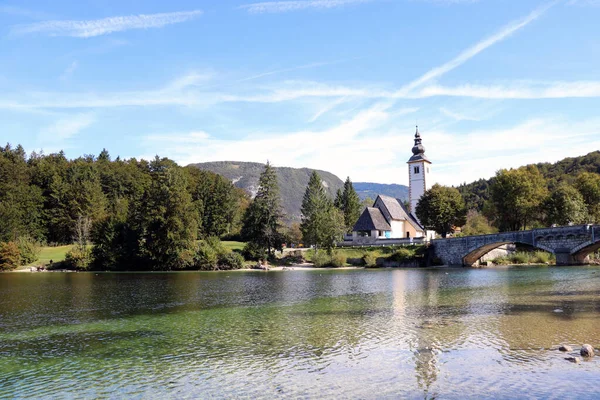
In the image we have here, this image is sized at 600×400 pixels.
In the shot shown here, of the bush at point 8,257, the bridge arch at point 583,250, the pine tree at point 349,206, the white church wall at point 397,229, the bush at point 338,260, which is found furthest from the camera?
the pine tree at point 349,206

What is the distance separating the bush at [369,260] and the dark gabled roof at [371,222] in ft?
52.7

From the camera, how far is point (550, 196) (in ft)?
267

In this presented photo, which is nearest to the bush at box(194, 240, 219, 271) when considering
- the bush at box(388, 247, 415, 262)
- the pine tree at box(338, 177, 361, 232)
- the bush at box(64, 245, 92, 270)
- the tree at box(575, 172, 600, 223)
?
the bush at box(64, 245, 92, 270)

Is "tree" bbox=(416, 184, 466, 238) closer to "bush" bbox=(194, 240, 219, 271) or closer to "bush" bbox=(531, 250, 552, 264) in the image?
"bush" bbox=(531, 250, 552, 264)

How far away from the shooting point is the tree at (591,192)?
278ft

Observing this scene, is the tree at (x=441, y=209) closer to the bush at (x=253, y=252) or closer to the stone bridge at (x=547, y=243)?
the stone bridge at (x=547, y=243)

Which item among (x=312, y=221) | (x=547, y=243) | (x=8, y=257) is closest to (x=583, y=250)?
(x=547, y=243)

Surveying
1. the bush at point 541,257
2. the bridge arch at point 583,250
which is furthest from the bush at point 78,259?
the bridge arch at point 583,250

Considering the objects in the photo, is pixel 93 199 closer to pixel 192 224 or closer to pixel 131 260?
pixel 131 260

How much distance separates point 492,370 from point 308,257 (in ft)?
226

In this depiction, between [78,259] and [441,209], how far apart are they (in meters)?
63.9

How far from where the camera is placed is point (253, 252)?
259 ft

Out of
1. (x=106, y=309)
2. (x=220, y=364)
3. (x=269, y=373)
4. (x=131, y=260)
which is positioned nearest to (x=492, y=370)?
(x=269, y=373)

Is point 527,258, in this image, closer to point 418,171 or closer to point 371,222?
point 371,222
